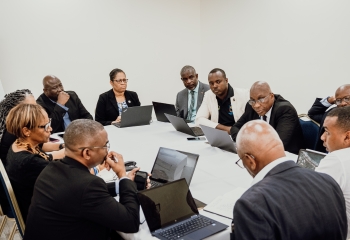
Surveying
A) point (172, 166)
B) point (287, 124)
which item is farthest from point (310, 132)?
point (172, 166)

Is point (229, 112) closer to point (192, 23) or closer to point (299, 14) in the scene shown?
point (299, 14)

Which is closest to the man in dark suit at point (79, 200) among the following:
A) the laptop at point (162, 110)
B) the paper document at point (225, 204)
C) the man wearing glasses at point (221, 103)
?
the paper document at point (225, 204)

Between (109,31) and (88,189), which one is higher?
(109,31)

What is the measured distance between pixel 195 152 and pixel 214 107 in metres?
1.22

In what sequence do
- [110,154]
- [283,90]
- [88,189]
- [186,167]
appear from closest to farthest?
[88,189]
[110,154]
[186,167]
[283,90]

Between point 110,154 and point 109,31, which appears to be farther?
point 109,31

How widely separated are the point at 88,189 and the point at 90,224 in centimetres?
20

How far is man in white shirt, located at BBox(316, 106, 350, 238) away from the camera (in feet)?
5.43

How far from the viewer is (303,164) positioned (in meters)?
2.09

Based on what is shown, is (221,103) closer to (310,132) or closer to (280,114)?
(280,114)

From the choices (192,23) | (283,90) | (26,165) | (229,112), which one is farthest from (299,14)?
(26,165)

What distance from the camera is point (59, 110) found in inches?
157

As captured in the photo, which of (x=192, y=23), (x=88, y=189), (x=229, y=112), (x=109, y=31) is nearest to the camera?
(x=88, y=189)

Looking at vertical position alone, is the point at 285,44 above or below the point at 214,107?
above
